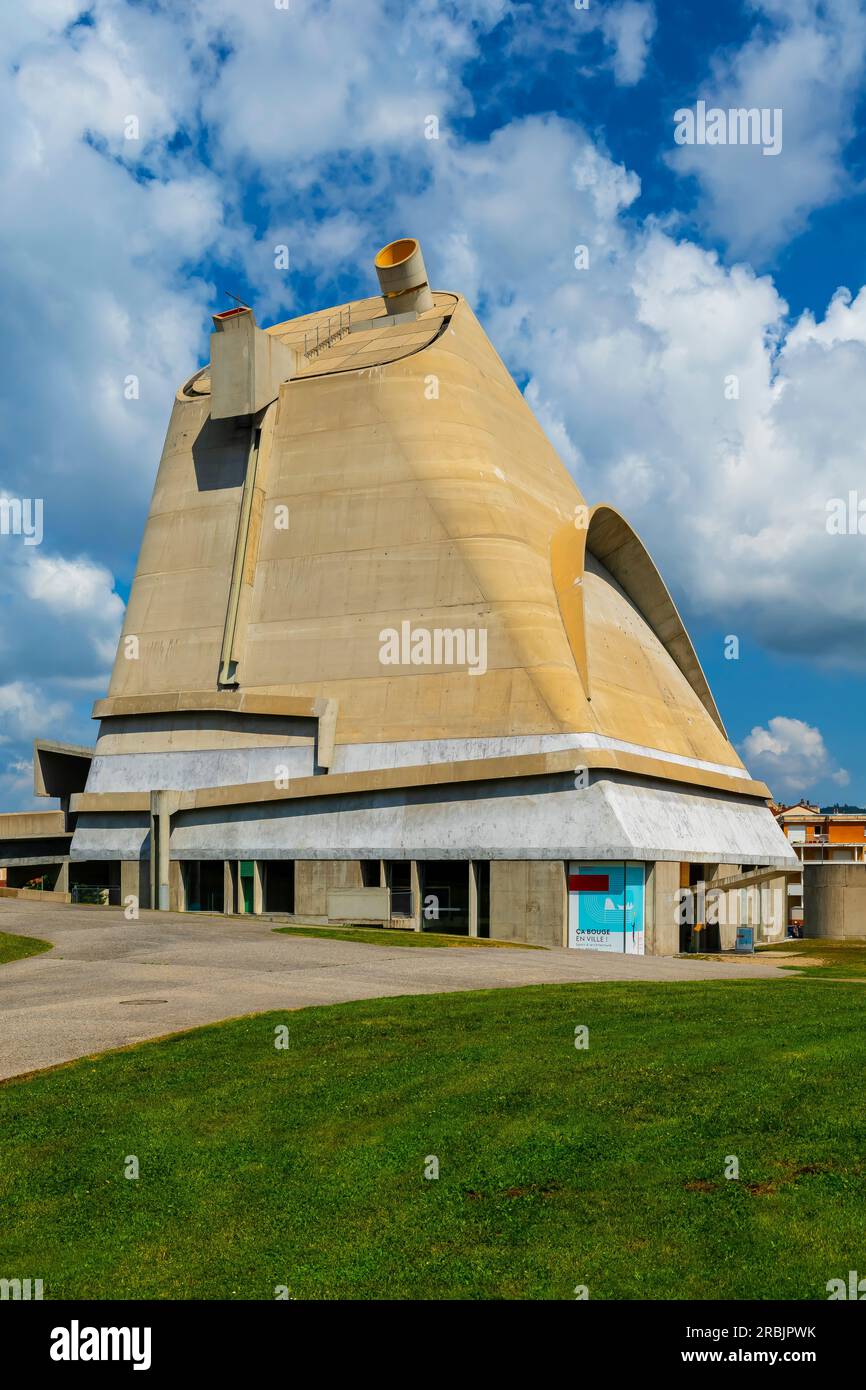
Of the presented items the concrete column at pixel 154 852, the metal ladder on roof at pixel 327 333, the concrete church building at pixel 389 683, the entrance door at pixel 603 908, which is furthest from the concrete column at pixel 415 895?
the metal ladder on roof at pixel 327 333

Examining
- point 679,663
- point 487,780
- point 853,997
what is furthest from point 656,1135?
point 679,663

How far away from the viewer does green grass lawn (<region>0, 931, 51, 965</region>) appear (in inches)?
1038

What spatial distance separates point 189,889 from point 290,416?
1878cm

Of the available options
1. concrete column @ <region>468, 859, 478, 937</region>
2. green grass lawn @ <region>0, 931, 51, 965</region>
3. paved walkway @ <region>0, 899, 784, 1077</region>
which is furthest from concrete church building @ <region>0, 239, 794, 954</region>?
green grass lawn @ <region>0, 931, 51, 965</region>

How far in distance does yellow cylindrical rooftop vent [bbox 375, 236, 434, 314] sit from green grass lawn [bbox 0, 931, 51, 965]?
33265 millimetres

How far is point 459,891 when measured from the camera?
41031mm

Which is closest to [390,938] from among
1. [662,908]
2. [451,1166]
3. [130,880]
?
[662,908]

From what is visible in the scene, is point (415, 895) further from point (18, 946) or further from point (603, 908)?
point (18, 946)

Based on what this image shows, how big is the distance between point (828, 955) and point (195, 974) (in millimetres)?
22633

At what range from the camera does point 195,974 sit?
2327cm

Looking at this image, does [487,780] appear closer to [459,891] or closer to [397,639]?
[459,891]

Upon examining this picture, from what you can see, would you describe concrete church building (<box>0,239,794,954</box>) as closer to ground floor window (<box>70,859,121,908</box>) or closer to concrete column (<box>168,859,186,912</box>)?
concrete column (<box>168,859,186,912</box>)

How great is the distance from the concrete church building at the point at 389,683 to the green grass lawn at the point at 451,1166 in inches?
983

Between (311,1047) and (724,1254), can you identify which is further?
(311,1047)
